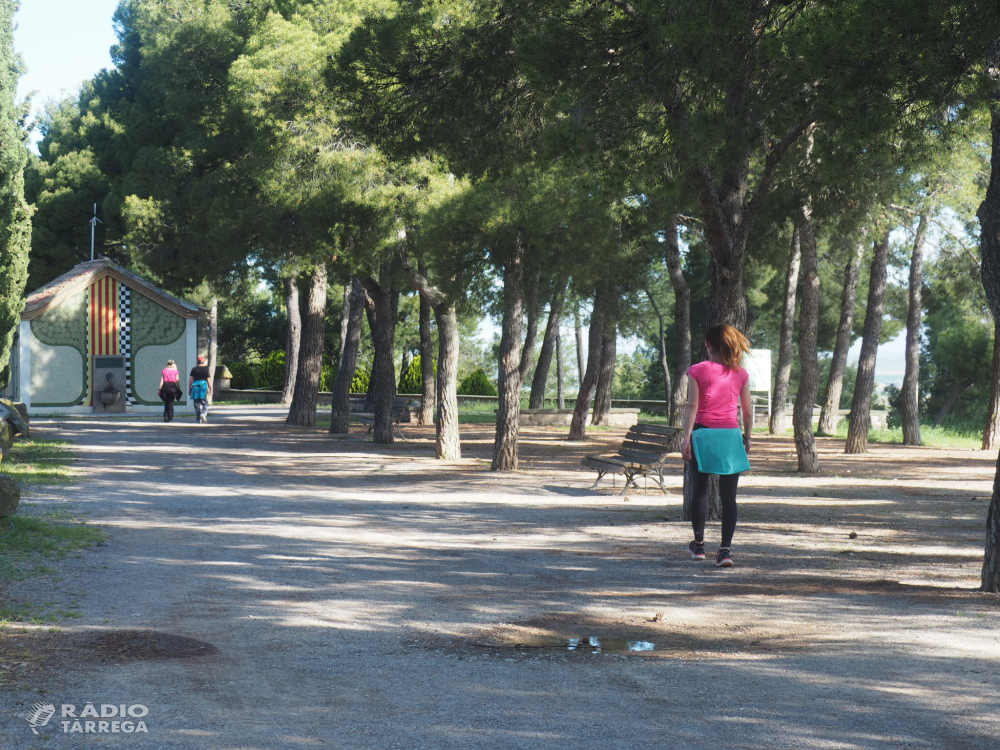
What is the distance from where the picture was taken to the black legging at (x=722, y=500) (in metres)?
7.84

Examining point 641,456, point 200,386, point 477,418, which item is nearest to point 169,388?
point 200,386

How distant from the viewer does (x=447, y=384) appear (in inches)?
689

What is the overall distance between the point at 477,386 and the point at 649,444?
1070 inches

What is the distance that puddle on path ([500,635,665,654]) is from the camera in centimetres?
540

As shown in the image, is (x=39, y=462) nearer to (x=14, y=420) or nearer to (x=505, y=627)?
(x=14, y=420)

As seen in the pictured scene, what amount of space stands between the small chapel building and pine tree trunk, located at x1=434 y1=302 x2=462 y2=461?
658 inches

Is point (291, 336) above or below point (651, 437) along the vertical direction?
above

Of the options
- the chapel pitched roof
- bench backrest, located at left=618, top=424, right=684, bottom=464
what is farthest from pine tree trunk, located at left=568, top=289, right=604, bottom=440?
the chapel pitched roof

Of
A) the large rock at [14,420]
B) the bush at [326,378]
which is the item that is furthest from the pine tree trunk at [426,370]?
the bush at [326,378]

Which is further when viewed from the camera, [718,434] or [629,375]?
[629,375]

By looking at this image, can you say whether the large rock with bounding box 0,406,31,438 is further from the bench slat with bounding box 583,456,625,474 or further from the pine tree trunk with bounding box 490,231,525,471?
the bench slat with bounding box 583,456,625,474

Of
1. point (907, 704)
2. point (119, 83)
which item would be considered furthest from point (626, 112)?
point (119, 83)

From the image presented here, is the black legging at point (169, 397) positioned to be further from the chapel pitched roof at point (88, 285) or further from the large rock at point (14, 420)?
the large rock at point (14, 420)

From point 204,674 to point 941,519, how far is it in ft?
29.0
